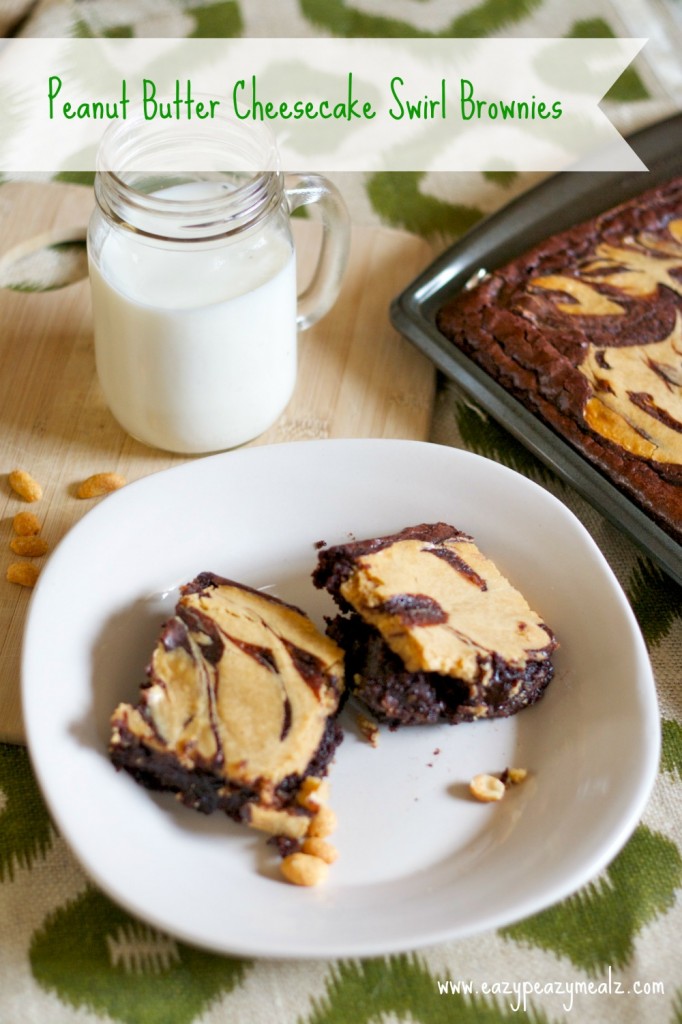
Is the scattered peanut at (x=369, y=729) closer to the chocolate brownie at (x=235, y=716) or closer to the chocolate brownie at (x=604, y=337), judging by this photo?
the chocolate brownie at (x=235, y=716)

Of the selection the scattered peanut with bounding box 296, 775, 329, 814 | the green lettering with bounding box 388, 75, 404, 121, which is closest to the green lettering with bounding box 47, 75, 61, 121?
the green lettering with bounding box 388, 75, 404, 121

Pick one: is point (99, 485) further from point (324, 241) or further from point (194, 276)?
point (324, 241)

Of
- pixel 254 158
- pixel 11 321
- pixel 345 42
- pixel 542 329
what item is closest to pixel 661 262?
pixel 542 329

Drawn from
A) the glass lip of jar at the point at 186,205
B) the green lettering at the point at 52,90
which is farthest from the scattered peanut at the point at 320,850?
the green lettering at the point at 52,90

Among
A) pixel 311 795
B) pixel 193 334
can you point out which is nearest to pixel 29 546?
pixel 193 334

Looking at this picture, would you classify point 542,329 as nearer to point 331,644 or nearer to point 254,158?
point 254,158

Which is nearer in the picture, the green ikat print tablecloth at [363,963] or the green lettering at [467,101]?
the green ikat print tablecloth at [363,963]

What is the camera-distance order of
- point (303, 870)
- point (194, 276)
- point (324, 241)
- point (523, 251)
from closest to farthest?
1. point (303, 870)
2. point (194, 276)
3. point (324, 241)
4. point (523, 251)

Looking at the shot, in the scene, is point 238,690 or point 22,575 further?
point 22,575
